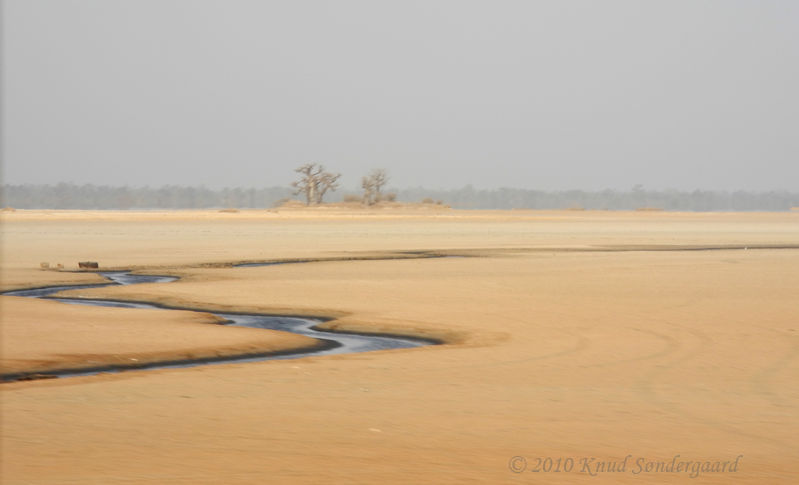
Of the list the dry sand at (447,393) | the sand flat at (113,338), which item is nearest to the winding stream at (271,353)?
the sand flat at (113,338)

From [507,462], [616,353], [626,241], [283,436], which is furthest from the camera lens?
[626,241]

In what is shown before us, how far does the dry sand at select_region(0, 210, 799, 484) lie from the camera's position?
25.0ft

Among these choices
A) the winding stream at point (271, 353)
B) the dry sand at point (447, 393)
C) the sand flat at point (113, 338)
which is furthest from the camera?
the sand flat at point (113, 338)

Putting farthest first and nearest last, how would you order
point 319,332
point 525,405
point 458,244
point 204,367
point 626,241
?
point 626,241
point 458,244
point 319,332
point 204,367
point 525,405

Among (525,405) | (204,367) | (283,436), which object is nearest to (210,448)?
(283,436)

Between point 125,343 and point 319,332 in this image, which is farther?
point 319,332

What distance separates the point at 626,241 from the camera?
139 feet

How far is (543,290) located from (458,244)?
1844cm

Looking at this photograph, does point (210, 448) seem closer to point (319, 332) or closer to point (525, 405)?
point (525, 405)

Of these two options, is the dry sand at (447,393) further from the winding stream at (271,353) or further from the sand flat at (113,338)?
the winding stream at (271,353)

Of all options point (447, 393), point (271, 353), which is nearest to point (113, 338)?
point (271, 353)

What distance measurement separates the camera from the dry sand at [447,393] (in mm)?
7605

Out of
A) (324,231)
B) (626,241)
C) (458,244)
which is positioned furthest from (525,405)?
(324,231)

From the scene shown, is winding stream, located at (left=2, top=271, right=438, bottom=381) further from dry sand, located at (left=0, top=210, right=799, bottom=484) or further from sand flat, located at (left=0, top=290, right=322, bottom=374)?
dry sand, located at (left=0, top=210, right=799, bottom=484)
